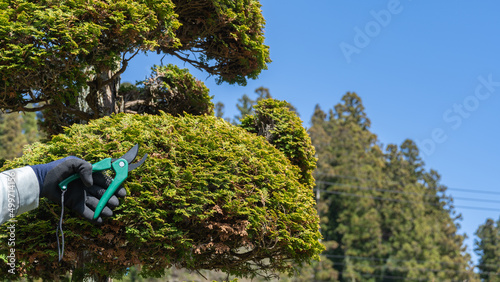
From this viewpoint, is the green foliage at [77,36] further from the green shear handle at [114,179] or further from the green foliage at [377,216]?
the green foliage at [377,216]

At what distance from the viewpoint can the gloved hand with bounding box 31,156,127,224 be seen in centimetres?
390

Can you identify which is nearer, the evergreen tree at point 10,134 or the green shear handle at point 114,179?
the green shear handle at point 114,179

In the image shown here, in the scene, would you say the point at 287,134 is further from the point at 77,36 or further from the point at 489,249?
the point at 489,249

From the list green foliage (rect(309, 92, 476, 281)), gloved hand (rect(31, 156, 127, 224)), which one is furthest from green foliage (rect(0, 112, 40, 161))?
gloved hand (rect(31, 156, 127, 224))

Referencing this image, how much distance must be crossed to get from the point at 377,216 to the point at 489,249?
13068mm

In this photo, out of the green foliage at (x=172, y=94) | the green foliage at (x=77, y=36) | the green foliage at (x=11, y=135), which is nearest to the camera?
the green foliage at (x=77, y=36)

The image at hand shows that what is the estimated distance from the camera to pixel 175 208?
4.88 meters

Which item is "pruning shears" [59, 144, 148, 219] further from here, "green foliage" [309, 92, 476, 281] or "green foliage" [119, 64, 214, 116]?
"green foliage" [309, 92, 476, 281]

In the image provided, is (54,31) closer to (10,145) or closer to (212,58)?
(212,58)

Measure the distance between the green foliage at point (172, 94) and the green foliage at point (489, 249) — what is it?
42035 mm

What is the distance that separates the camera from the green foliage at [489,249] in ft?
138

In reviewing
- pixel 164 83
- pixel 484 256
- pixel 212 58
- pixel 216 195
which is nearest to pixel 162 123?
pixel 216 195

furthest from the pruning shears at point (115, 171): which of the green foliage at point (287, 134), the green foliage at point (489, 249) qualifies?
the green foliage at point (489, 249)

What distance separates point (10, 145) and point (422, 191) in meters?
33.8
